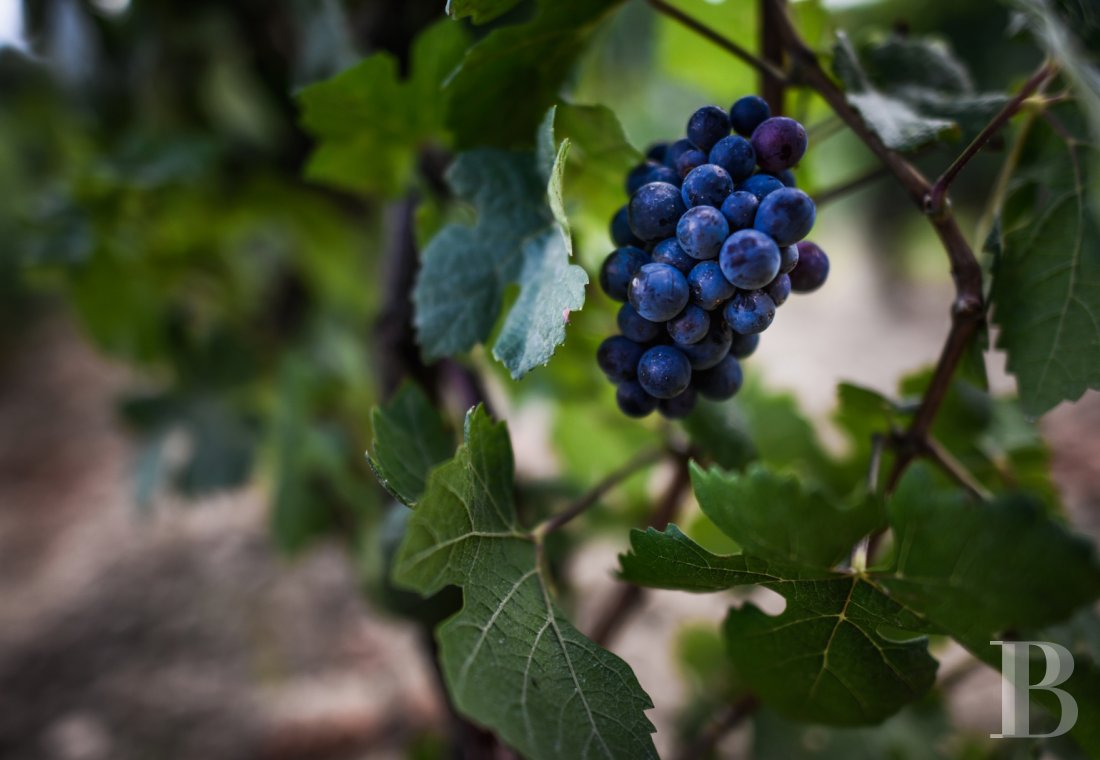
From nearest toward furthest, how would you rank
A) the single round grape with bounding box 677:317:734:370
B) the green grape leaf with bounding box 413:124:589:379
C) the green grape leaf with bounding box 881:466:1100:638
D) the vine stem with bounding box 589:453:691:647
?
the green grape leaf with bounding box 881:466:1100:638, the single round grape with bounding box 677:317:734:370, the green grape leaf with bounding box 413:124:589:379, the vine stem with bounding box 589:453:691:647

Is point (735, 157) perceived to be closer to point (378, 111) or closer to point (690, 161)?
point (690, 161)

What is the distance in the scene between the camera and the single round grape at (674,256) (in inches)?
18.8

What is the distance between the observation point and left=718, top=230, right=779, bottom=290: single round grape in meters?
0.44

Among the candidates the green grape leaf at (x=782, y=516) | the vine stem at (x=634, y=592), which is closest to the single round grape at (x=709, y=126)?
the green grape leaf at (x=782, y=516)

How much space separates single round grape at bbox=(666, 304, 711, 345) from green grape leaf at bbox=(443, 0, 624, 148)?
0.83ft

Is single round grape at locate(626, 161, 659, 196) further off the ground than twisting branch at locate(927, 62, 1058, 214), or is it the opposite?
single round grape at locate(626, 161, 659, 196)

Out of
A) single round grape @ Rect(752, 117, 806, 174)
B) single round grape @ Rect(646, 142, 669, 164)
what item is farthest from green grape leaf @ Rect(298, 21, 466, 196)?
single round grape @ Rect(752, 117, 806, 174)

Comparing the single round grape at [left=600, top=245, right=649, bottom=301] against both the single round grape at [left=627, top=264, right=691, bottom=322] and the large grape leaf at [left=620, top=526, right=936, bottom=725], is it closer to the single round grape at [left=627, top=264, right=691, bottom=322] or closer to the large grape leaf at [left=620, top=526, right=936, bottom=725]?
the single round grape at [left=627, top=264, right=691, bottom=322]

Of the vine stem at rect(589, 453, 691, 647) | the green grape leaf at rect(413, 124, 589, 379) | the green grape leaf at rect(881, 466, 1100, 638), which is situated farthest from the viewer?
the vine stem at rect(589, 453, 691, 647)

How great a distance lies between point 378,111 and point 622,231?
0.33 meters

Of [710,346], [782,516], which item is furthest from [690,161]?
[782,516]

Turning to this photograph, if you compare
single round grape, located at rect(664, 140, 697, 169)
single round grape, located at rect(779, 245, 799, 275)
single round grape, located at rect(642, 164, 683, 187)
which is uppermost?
single round grape, located at rect(664, 140, 697, 169)

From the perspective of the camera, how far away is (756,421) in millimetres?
978

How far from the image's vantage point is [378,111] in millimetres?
732
